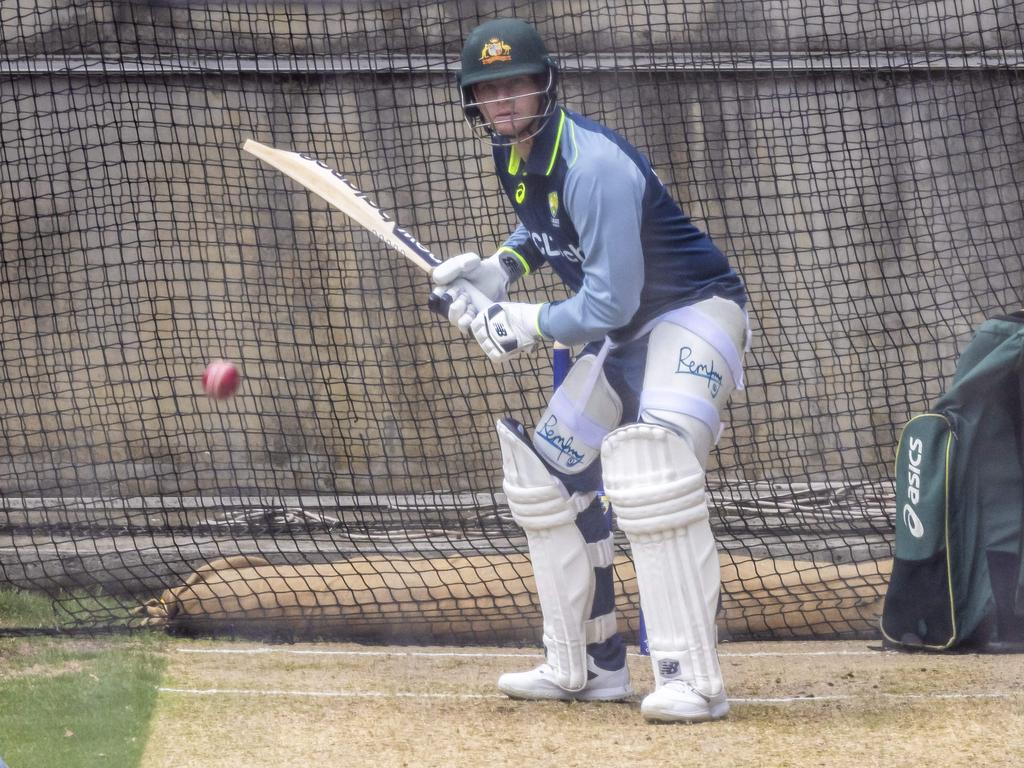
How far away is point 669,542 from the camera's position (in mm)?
3018

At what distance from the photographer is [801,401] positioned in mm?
5934

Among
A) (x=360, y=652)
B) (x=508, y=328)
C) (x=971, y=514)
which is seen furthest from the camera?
(x=360, y=652)

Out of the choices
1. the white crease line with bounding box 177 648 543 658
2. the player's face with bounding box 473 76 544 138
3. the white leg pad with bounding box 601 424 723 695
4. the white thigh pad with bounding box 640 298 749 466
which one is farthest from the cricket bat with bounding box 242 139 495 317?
the white crease line with bounding box 177 648 543 658

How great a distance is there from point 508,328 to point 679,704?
3.34 ft

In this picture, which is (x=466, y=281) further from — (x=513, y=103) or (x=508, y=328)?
(x=513, y=103)

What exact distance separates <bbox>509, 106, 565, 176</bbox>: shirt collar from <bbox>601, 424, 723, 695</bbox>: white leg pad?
679mm

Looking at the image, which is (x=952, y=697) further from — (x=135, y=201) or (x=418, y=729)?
(x=135, y=201)

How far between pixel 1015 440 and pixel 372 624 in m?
2.23

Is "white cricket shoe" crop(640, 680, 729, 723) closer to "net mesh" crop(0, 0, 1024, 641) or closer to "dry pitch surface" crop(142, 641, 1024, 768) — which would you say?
"dry pitch surface" crop(142, 641, 1024, 768)

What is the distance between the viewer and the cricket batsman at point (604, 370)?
2.97 m

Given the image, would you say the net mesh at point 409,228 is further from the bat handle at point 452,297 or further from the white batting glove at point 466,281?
the bat handle at point 452,297

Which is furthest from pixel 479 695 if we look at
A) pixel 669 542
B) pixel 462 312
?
pixel 462 312

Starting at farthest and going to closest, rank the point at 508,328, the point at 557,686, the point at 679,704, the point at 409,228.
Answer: the point at 409,228 → the point at 557,686 → the point at 508,328 → the point at 679,704

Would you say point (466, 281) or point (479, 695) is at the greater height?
point (466, 281)
